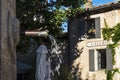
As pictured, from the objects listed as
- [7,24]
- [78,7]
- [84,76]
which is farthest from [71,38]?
[7,24]

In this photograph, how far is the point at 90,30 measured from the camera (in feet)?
90.8

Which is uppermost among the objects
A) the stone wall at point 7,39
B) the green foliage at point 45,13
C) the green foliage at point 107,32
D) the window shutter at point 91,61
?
the stone wall at point 7,39

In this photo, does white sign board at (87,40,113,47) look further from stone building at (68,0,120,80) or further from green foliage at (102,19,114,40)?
green foliage at (102,19,114,40)

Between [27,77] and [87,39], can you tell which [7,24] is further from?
[27,77]

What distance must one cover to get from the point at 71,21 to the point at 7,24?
26.1 m

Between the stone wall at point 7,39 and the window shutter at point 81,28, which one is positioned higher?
the stone wall at point 7,39

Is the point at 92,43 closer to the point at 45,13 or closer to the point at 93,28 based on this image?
the point at 93,28

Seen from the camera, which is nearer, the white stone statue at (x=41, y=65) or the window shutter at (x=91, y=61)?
the white stone statue at (x=41, y=65)

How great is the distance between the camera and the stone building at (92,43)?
26516mm

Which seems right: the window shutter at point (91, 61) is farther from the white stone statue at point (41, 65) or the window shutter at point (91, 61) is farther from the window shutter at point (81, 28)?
the white stone statue at point (41, 65)

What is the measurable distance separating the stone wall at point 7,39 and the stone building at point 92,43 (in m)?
21.8

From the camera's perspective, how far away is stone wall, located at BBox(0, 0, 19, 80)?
10.3 feet

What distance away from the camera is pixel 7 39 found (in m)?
3.49

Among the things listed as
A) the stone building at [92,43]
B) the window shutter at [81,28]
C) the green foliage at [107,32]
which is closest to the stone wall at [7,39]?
the green foliage at [107,32]
